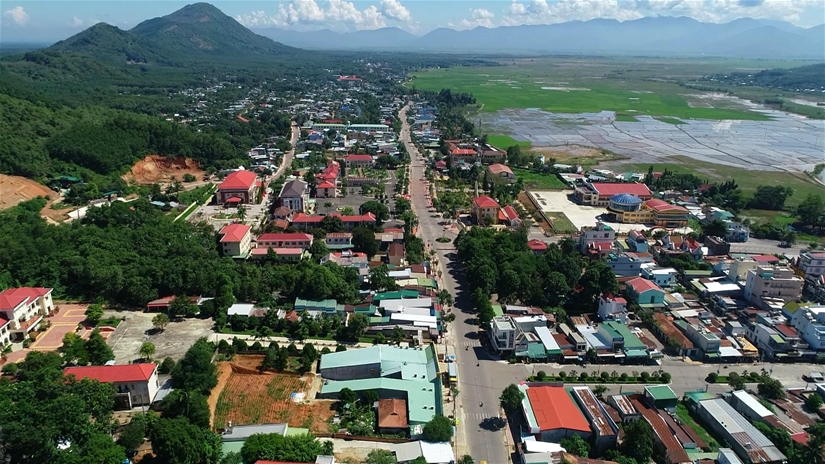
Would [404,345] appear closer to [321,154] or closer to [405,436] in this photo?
[405,436]

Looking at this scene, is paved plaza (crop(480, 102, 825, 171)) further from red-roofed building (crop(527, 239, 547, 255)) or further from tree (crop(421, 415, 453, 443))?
tree (crop(421, 415, 453, 443))

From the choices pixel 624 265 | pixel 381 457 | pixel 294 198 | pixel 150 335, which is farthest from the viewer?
pixel 294 198

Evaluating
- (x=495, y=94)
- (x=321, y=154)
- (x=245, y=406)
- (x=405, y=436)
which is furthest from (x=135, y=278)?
(x=495, y=94)

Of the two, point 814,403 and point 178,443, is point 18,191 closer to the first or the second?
point 178,443

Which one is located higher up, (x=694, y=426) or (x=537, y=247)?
(x=537, y=247)

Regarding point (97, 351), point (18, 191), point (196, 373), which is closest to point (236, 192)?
point (18, 191)
